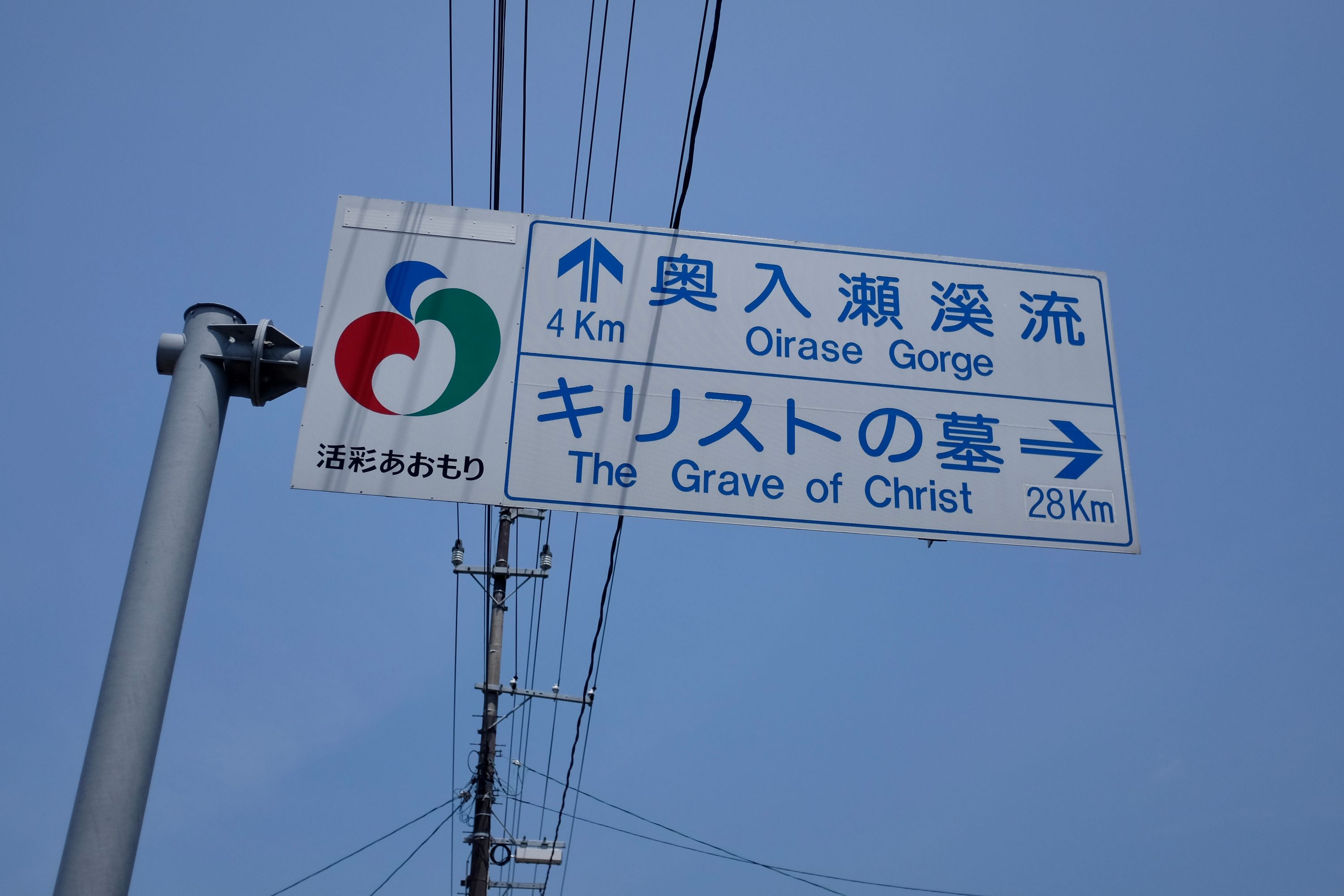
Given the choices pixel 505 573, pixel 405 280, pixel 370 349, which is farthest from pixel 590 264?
pixel 505 573

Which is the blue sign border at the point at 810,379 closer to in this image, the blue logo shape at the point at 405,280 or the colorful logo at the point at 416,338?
the colorful logo at the point at 416,338

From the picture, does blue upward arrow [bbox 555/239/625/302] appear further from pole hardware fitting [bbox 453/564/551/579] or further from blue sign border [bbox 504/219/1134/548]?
pole hardware fitting [bbox 453/564/551/579]

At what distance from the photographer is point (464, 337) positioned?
12.2ft

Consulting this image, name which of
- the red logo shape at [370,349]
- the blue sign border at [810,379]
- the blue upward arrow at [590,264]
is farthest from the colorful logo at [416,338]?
the blue upward arrow at [590,264]

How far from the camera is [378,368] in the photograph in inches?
143

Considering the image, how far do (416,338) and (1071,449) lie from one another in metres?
2.50

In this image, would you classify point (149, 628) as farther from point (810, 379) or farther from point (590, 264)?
point (810, 379)

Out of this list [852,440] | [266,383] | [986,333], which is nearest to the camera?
[266,383]

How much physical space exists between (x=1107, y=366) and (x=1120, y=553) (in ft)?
2.65

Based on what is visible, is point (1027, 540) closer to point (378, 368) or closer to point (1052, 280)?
point (1052, 280)

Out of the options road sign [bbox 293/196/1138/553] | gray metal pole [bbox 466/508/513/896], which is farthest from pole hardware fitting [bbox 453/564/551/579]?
road sign [bbox 293/196/1138/553]

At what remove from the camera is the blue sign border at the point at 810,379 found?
11.6ft

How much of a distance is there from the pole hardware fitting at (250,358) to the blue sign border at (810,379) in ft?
2.55

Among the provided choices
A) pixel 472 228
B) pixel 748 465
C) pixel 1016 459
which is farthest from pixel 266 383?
pixel 1016 459
